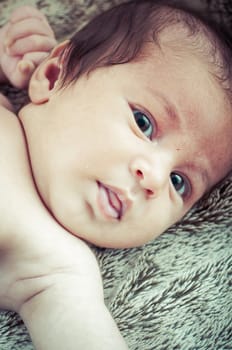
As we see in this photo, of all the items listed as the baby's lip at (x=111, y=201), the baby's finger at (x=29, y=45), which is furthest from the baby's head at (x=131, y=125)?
the baby's finger at (x=29, y=45)

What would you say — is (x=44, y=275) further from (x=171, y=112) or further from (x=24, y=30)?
(x=24, y=30)

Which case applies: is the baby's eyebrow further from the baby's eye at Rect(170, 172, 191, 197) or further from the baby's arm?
the baby's arm

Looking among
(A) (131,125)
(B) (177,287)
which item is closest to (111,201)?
(A) (131,125)

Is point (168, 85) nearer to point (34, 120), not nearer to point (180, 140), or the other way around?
point (180, 140)

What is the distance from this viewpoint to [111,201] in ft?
3.71

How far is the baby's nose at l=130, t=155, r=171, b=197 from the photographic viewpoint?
1.11m

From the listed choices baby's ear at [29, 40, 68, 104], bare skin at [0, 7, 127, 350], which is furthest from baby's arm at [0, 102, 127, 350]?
baby's ear at [29, 40, 68, 104]

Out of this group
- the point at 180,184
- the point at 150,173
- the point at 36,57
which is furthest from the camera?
the point at 36,57

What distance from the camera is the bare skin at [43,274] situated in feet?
3.53

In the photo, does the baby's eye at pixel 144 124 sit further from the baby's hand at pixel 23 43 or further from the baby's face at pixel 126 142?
the baby's hand at pixel 23 43

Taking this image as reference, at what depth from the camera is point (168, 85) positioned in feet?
3.84

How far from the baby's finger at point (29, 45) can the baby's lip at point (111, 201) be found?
353mm

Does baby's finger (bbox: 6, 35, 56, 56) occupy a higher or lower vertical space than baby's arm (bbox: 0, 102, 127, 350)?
higher

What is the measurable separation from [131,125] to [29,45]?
31 centimetres
